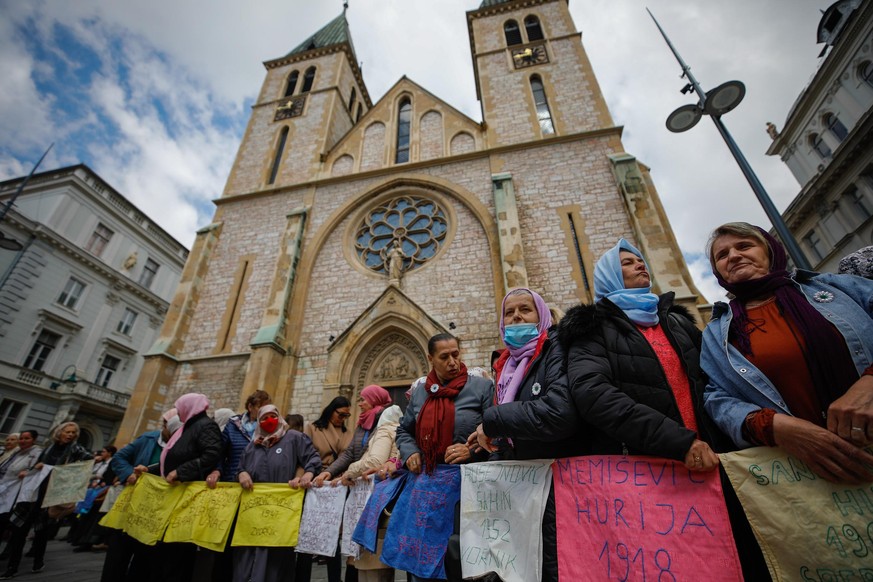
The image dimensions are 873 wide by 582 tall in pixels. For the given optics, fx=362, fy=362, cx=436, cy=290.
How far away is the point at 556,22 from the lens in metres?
15.0

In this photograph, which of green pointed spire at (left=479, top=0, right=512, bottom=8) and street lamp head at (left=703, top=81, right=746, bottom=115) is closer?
street lamp head at (left=703, top=81, right=746, bottom=115)

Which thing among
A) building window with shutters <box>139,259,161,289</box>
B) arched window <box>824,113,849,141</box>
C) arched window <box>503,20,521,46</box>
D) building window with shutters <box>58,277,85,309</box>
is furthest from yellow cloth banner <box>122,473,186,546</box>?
arched window <box>824,113,849,141</box>

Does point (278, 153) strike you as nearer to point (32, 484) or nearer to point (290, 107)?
point (290, 107)

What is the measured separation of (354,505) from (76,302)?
23.5 metres

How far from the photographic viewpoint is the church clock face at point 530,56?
13906 millimetres

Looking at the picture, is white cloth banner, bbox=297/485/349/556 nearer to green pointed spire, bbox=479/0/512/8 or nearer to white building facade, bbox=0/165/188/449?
white building facade, bbox=0/165/188/449

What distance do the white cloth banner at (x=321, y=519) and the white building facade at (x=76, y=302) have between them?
1860 centimetres

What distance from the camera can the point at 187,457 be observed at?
344 cm

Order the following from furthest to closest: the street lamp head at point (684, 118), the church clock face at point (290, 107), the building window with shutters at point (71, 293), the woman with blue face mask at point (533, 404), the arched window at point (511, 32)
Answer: the building window with shutters at point (71, 293), the church clock face at point (290, 107), the arched window at point (511, 32), the street lamp head at point (684, 118), the woman with blue face mask at point (533, 404)

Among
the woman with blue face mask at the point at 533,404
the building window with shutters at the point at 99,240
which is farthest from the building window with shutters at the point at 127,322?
the woman with blue face mask at the point at 533,404

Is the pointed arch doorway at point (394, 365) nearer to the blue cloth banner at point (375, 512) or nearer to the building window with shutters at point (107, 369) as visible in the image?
the blue cloth banner at point (375, 512)

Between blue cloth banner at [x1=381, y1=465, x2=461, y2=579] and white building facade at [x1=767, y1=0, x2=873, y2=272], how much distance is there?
20.1 metres

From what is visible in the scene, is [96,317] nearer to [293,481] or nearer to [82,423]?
[82,423]

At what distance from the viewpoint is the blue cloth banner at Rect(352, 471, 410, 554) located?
101 inches
